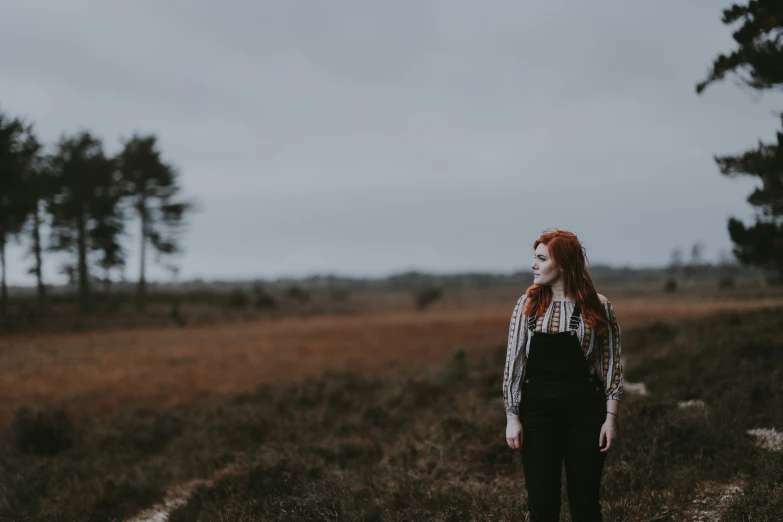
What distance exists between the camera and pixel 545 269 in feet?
10.1

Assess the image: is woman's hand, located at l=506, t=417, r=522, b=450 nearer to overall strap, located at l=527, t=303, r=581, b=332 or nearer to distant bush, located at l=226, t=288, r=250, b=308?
overall strap, located at l=527, t=303, r=581, b=332

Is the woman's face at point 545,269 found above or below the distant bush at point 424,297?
above

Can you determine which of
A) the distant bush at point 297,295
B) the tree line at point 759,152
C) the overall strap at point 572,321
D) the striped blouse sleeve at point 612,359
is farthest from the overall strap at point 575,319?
the distant bush at point 297,295

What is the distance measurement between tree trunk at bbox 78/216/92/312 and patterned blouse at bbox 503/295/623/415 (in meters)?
36.6

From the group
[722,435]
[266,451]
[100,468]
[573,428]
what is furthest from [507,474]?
[100,468]

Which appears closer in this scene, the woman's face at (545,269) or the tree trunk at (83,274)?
the woman's face at (545,269)

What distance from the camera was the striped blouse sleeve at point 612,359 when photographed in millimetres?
3018

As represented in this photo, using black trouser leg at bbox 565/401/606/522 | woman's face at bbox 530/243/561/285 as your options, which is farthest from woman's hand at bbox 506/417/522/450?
woman's face at bbox 530/243/561/285

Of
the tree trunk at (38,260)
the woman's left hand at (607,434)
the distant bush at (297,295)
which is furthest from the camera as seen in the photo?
the distant bush at (297,295)

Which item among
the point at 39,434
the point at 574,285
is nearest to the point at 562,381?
the point at 574,285

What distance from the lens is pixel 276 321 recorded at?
1352 inches

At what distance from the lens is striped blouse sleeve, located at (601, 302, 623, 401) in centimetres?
302

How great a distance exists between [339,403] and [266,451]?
171 inches

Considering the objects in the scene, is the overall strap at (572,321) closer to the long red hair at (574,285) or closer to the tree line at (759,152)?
the long red hair at (574,285)
